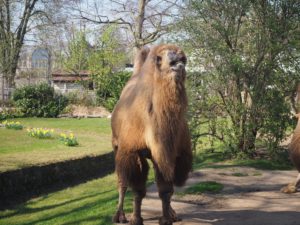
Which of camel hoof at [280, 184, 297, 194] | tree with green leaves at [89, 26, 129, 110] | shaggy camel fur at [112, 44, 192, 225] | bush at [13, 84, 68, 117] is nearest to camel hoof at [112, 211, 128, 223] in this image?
shaggy camel fur at [112, 44, 192, 225]

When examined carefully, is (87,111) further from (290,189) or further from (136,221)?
(136,221)

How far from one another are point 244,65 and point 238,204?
5520 mm

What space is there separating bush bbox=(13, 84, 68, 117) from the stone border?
49.4 ft

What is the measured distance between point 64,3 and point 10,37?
593 cm

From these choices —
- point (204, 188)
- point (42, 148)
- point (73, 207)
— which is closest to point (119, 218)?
point (204, 188)

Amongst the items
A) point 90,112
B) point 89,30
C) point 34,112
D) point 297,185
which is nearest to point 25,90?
point 34,112

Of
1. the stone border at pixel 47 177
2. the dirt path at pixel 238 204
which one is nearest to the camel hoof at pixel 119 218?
the dirt path at pixel 238 204

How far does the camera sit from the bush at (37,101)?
92.6 ft

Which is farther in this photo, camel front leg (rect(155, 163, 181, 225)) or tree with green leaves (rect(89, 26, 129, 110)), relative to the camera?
tree with green leaves (rect(89, 26, 129, 110))

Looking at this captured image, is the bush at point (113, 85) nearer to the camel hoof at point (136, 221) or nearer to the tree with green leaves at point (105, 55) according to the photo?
the tree with green leaves at point (105, 55)

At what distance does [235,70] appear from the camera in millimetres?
12094

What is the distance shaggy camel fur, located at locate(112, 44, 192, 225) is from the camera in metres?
4.96

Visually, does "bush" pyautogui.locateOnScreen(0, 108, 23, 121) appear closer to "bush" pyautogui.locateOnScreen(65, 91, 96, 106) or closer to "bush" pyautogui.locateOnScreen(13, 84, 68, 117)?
"bush" pyautogui.locateOnScreen(13, 84, 68, 117)

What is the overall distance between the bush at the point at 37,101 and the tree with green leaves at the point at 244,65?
17.1 m
